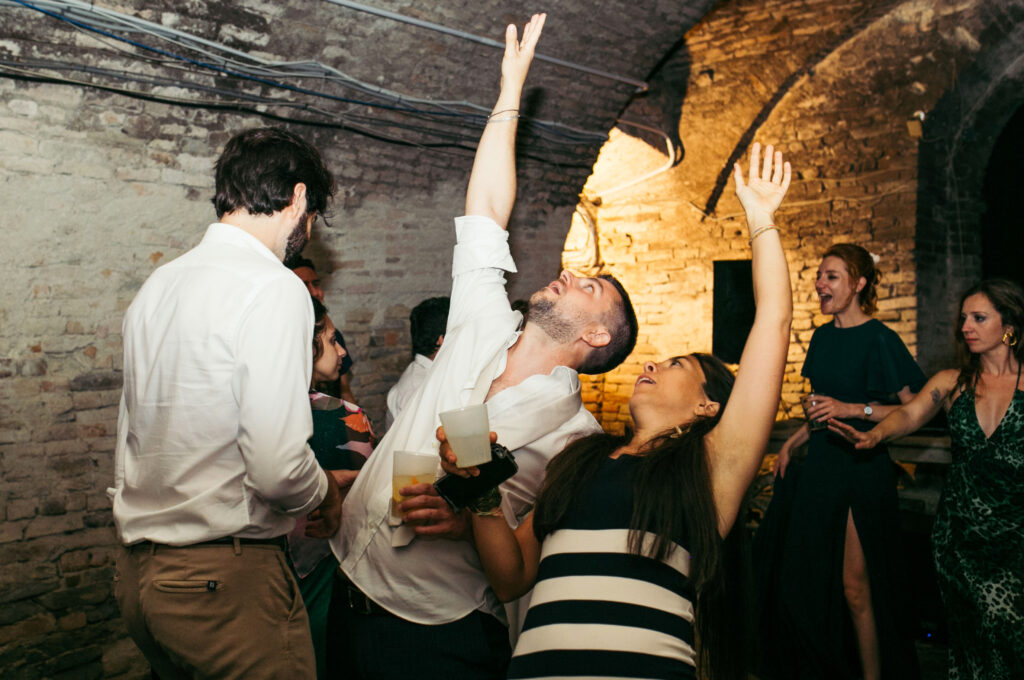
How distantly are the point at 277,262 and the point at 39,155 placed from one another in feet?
7.57

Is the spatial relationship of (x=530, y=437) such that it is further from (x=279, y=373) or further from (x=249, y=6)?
(x=249, y=6)

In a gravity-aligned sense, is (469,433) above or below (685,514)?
above

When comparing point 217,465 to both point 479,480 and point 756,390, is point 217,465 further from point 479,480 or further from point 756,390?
point 756,390

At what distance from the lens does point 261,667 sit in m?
1.77

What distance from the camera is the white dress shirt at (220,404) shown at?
1712 millimetres

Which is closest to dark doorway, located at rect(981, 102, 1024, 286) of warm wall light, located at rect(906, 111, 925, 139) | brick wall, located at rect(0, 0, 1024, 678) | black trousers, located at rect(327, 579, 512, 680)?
brick wall, located at rect(0, 0, 1024, 678)

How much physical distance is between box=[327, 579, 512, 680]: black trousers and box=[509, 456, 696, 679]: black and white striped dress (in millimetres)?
207

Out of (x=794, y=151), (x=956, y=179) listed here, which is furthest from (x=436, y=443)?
(x=956, y=179)

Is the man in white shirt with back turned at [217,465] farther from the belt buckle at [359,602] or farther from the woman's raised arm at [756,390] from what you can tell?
the woman's raised arm at [756,390]

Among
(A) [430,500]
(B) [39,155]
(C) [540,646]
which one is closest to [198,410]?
(A) [430,500]

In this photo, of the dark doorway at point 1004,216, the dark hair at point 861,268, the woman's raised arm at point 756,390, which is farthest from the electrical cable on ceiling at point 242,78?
the dark doorway at point 1004,216

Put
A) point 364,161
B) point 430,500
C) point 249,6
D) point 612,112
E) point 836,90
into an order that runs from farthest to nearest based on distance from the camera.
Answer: point 836,90
point 612,112
point 364,161
point 249,6
point 430,500

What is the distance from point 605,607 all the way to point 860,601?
2.76m

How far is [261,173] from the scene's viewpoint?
6.42 feet
